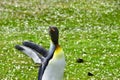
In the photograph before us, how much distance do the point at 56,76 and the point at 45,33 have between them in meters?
24.6

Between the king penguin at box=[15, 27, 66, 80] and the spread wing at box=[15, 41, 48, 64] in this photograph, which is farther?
the spread wing at box=[15, 41, 48, 64]

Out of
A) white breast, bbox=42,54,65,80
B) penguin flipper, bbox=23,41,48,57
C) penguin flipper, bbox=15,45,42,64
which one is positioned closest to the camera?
white breast, bbox=42,54,65,80

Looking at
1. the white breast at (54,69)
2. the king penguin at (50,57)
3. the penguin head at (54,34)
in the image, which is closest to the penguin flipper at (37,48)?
the king penguin at (50,57)

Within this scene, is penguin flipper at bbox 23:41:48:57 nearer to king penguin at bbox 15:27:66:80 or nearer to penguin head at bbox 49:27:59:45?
king penguin at bbox 15:27:66:80

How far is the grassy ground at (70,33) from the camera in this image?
2427 cm

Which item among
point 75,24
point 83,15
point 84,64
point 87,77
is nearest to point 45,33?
point 75,24

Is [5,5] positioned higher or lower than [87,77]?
lower

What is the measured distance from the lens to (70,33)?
121 feet

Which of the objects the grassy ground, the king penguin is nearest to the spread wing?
the king penguin

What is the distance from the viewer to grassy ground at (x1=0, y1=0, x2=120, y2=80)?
24266mm

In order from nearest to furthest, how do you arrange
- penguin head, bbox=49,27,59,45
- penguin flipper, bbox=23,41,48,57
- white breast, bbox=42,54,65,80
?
penguin head, bbox=49,27,59,45 < white breast, bbox=42,54,65,80 < penguin flipper, bbox=23,41,48,57

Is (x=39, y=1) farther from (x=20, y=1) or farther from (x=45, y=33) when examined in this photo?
(x=45, y=33)

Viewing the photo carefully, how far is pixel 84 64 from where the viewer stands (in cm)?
2570

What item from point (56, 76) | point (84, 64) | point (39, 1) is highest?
point (56, 76)
